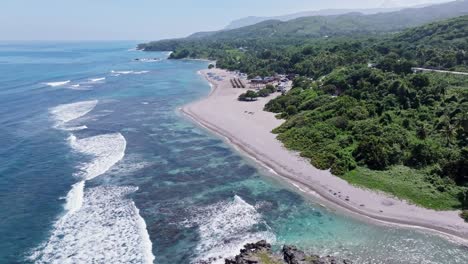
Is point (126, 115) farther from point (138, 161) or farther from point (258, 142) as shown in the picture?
point (258, 142)

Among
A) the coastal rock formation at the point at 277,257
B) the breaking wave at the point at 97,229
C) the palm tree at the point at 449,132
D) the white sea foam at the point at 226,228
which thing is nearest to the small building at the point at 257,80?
the palm tree at the point at 449,132

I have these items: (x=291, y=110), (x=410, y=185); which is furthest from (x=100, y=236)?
(x=291, y=110)

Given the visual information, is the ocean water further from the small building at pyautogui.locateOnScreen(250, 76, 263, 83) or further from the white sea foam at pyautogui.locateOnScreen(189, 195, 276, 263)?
the small building at pyautogui.locateOnScreen(250, 76, 263, 83)

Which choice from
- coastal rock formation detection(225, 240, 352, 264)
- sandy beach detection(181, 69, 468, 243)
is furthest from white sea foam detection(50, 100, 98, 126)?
coastal rock formation detection(225, 240, 352, 264)

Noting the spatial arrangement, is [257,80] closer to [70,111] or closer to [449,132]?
[70,111]

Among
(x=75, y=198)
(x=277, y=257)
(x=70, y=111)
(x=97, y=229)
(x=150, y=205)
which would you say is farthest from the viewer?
(x=70, y=111)

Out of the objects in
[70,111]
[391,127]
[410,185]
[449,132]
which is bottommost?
[410,185]

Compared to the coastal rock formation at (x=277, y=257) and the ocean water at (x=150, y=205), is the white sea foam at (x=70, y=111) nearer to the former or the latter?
the ocean water at (x=150, y=205)
